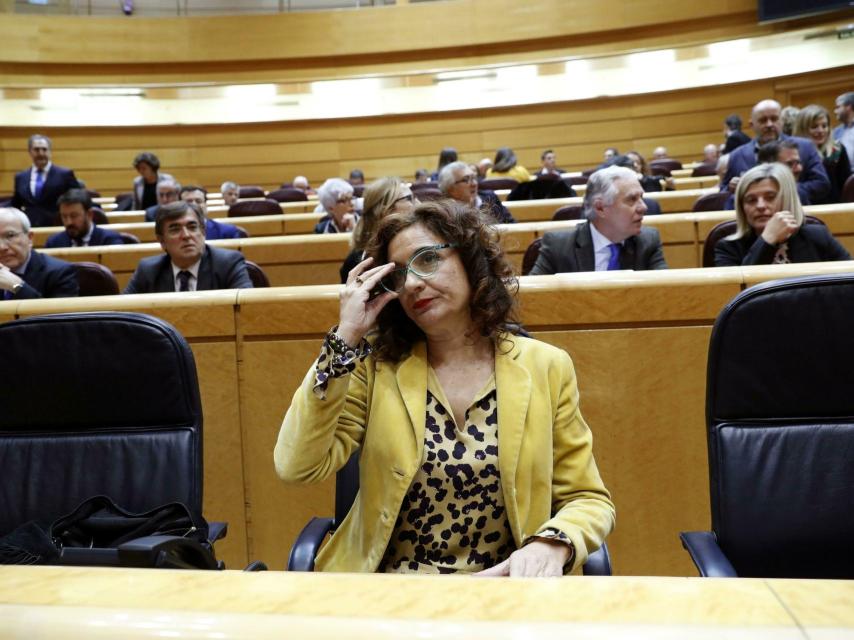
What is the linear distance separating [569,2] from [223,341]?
10736 mm

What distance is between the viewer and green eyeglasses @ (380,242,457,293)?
1536 mm

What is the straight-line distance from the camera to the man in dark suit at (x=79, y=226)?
501 centimetres

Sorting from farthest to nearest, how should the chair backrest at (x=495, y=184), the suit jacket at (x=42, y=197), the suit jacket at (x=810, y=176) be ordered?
the suit jacket at (x=42, y=197) < the chair backrest at (x=495, y=184) < the suit jacket at (x=810, y=176)

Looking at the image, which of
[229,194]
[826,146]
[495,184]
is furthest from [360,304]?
[229,194]

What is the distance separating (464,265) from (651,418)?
762mm

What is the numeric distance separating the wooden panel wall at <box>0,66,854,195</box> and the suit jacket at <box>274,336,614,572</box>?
10.7 m

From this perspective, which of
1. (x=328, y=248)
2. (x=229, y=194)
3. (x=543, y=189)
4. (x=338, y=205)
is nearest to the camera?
(x=328, y=248)

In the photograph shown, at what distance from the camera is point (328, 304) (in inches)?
86.2

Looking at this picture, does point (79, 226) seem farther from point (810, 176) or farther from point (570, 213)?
point (810, 176)

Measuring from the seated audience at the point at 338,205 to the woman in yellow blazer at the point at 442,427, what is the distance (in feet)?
11.4

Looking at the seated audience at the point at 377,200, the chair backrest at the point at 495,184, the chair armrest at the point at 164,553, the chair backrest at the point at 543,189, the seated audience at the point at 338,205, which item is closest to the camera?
the chair armrest at the point at 164,553

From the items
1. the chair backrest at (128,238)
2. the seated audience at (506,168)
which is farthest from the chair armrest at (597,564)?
the seated audience at (506,168)

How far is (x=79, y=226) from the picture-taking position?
16.5 ft

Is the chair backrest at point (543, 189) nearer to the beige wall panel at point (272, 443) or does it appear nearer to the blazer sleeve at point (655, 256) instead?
the blazer sleeve at point (655, 256)
